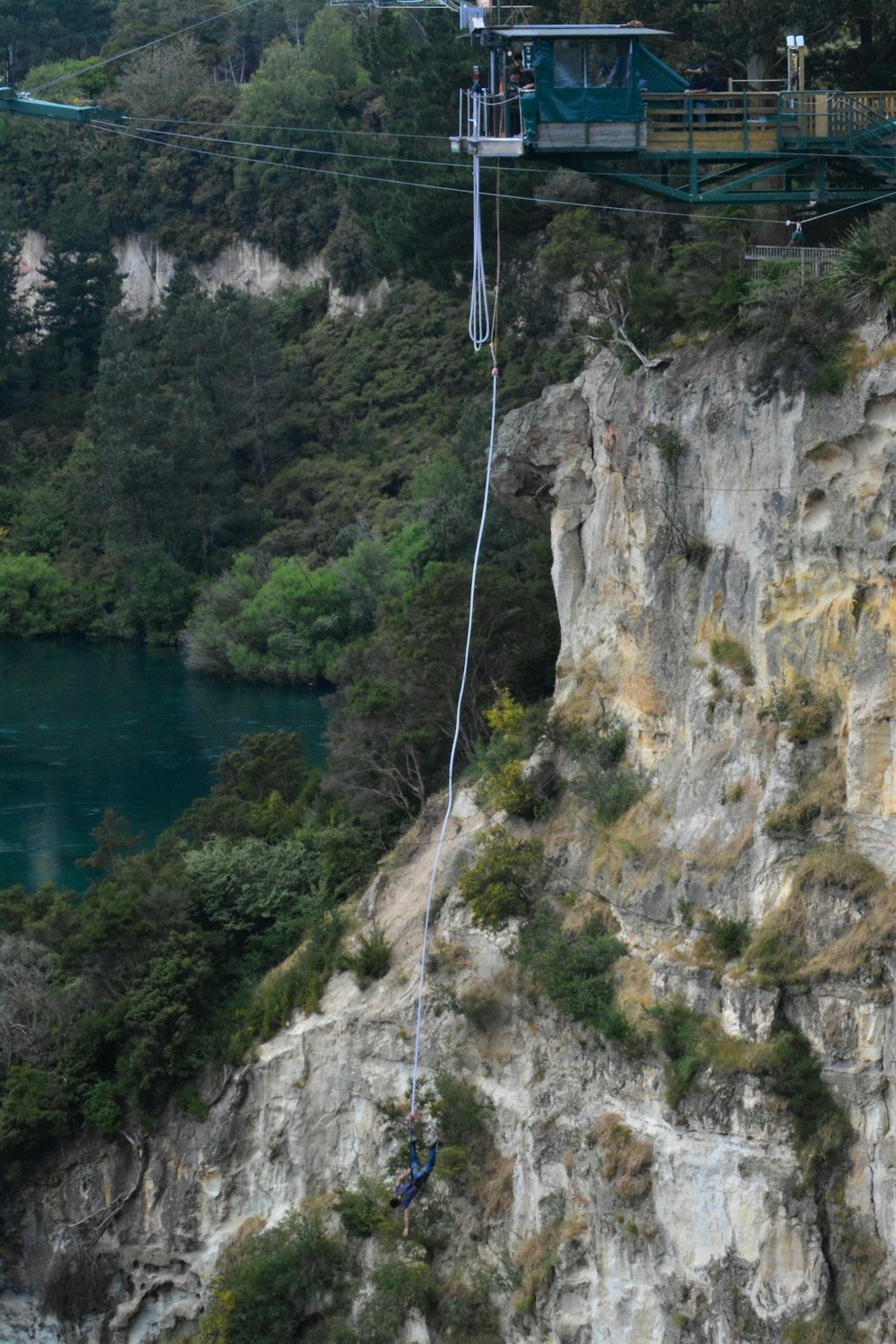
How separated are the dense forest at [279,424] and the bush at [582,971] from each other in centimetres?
409

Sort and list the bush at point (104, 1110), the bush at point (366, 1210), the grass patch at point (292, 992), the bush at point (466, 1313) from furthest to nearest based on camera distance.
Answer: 1. the bush at point (104, 1110)
2. the grass patch at point (292, 992)
3. the bush at point (366, 1210)
4. the bush at point (466, 1313)

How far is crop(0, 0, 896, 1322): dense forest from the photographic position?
30203mm

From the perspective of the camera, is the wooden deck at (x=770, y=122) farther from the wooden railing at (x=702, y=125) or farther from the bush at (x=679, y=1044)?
the bush at (x=679, y=1044)

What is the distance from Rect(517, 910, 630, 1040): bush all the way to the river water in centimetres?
1928

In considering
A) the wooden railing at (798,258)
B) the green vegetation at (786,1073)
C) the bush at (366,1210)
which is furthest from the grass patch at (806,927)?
the wooden railing at (798,258)

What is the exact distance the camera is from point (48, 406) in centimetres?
8162

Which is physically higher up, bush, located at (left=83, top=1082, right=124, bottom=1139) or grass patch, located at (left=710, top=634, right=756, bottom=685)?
grass patch, located at (left=710, top=634, right=756, bottom=685)

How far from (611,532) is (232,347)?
4908 centimetres

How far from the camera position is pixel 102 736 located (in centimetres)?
5534

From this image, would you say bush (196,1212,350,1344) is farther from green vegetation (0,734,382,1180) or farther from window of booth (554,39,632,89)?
window of booth (554,39,632,89)

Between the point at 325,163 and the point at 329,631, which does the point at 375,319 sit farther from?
the point at 329,631

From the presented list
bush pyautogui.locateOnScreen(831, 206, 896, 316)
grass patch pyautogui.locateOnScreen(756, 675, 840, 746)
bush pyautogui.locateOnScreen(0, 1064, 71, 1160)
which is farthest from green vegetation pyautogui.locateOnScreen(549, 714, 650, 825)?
bush pyautogui.locateOnScreen(0, 1064, 71, 1160)

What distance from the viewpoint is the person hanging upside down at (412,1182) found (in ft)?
78.5

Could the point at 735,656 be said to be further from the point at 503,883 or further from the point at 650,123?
the point at 650,123
